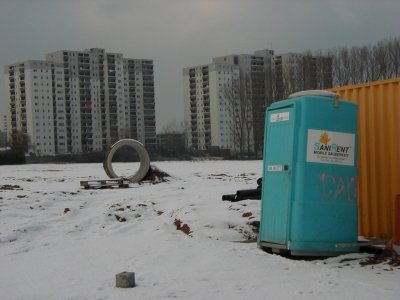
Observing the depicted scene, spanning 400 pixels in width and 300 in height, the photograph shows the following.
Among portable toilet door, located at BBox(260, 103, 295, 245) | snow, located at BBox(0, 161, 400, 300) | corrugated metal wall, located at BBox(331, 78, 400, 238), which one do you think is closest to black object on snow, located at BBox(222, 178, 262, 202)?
snow, located at BBox(0, 161, 400, 300)

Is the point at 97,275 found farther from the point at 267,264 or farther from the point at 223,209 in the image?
the point at 223,209

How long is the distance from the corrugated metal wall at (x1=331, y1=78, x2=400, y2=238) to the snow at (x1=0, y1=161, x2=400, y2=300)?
1.18m

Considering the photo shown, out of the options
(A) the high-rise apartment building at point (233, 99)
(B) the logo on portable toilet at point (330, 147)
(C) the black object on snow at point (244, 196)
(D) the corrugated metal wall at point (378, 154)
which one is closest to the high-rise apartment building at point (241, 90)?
(A) the high-rise apartment building at point (233, 99)

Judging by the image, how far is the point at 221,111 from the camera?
102m

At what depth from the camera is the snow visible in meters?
6.12

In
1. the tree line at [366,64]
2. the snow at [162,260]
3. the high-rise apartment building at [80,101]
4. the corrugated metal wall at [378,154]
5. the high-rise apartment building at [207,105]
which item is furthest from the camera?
the high-rise apartment building at [80,101]

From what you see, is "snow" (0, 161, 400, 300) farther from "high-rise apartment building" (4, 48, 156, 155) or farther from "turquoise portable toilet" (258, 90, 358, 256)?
"high-rise apartment building" (4, 48, 156, 155)

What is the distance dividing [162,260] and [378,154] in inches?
149

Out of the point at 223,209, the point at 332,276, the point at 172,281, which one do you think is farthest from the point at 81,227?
the point at 332,276

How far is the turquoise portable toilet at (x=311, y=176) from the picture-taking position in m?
7.54

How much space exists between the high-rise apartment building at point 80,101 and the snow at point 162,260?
86.5 m

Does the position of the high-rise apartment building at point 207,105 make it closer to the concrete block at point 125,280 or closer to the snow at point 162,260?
the snow at point 162,260

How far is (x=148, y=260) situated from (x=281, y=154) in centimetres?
243

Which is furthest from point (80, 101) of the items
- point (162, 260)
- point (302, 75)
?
point (162, 260)
